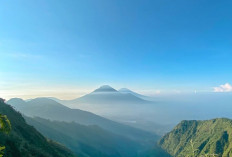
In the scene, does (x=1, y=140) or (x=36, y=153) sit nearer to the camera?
(x=1, y=140)

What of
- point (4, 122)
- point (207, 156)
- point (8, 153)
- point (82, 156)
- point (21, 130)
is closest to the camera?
point (4, 122)

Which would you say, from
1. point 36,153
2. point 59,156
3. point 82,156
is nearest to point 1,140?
point 36,153

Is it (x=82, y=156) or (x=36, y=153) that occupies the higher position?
(x=36, y=153)

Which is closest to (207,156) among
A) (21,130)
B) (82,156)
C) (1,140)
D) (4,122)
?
(4,122)

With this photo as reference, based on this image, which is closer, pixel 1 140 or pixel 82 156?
pixel 1 140

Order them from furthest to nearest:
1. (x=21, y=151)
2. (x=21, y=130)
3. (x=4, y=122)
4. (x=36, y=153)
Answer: (x=21, y=130), (x=36, y=153), (x=21, y=151), (x=4, y=122)

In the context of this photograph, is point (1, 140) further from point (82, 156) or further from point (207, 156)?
point (82, 156)

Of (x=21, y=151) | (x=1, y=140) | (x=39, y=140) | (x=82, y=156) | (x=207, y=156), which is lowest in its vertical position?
(x=82, y=156)

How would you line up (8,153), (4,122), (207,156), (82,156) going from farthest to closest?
(82,156), (8,153), (207,156), (4,122)

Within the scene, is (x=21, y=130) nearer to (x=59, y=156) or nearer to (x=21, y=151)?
(x=59, y=156)
